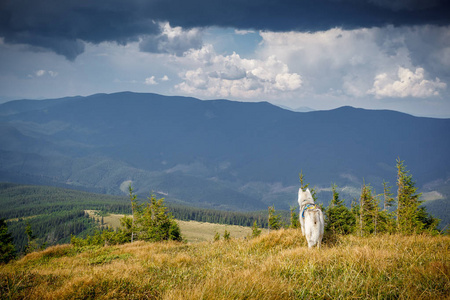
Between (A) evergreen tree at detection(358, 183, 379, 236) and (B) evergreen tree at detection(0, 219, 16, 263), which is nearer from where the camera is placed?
(A) evergreen tree at detection(358, 183, 379, 236)

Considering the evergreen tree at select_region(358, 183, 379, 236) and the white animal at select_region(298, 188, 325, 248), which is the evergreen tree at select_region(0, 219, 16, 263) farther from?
the evergreen tree at select_region(358, 183, 379, 236)

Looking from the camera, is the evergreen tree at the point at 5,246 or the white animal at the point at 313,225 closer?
the white animal at the point at 313,225

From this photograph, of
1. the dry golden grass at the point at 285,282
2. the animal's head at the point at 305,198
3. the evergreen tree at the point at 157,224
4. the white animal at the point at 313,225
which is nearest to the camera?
the dry golden grass at the point at 285,282

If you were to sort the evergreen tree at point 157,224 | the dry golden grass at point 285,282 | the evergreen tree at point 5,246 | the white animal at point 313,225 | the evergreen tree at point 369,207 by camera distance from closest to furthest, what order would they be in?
the dry golden grass at point 285,282 < the white animal at point 313,225 < the evergreen tree at point 369,207 < the evergreen tree at point 157,224 < the evergreen tree at point 5,246

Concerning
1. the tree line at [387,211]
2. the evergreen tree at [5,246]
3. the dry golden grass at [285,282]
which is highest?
the dry golden grass at [285,282]

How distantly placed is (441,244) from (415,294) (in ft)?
Result: 14.5

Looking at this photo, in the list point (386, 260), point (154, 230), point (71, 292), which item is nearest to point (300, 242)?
point (386, 260)

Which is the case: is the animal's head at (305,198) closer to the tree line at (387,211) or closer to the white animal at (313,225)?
the white animal at (313,225)

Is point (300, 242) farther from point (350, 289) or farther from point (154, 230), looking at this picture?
point (154, 230)

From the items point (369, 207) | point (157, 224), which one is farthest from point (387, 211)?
point (157, 224)

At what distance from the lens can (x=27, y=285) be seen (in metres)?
4.30

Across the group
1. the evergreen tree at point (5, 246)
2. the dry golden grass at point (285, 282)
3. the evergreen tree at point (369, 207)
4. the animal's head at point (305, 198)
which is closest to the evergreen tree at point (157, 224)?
the evergreen tree at point (5, 246)

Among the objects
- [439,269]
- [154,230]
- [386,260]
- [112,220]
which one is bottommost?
[112,220]

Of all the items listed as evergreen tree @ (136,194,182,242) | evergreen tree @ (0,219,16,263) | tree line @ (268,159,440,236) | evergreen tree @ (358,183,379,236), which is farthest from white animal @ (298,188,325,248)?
evergreen tree @ (0,219,16,263)
